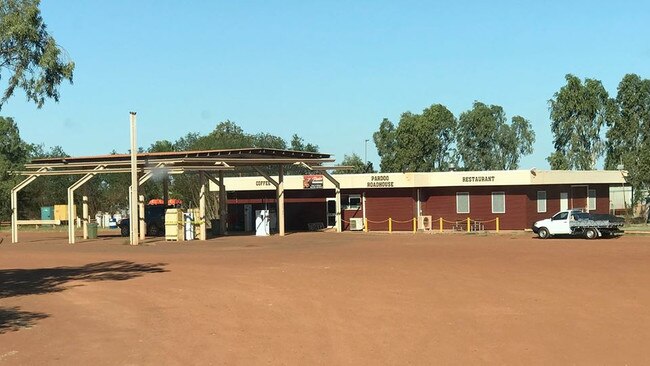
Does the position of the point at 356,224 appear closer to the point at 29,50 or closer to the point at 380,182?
the point at 380,182

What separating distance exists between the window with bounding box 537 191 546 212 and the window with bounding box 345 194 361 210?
11.9 meters

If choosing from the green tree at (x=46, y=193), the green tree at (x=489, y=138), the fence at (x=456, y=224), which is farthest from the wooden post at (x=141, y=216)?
the green tree at (x=489, y=138)

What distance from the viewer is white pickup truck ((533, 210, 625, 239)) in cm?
3506

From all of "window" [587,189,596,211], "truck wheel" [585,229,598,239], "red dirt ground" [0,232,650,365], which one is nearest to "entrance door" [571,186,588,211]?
"window" [587,189,596,211]

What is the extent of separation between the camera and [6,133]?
108438 mm

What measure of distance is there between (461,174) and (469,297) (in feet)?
105

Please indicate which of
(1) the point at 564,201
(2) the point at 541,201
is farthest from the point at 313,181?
(1) the point at 564,201

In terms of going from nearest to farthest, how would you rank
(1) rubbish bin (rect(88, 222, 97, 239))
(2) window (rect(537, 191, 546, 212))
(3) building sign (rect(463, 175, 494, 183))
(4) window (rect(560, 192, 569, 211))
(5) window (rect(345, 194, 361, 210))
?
(1) rubbish bin (rect(88, 222, 97, 239)), (3) building sign (rect(463, 175, 494, 183)), (2) window (rect(537, 191, 546, 212)), (4) window (rect(560, 192, 569, 211)), (5) window (rect(345, 194, 361, 210))

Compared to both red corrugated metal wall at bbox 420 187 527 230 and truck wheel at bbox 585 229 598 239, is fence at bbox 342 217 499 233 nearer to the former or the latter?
red corrugated metal wall at bbox 420 187 527 230

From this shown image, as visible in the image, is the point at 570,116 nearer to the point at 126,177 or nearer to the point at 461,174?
the point at 461,174

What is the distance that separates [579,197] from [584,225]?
13.9m

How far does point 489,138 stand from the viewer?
95562mm

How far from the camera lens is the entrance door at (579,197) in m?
47.9

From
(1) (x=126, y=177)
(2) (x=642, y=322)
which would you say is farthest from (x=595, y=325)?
(1) (x=126, y=177)
